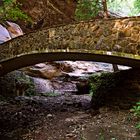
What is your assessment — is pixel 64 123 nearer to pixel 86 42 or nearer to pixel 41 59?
pixel 86 42

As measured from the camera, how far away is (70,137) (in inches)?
280

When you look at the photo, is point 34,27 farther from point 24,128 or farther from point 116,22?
point 116,22

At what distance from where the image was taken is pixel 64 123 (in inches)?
335

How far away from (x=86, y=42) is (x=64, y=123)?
234cm

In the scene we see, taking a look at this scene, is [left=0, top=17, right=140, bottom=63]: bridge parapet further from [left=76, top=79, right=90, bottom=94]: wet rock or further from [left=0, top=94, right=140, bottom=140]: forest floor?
[left=76, top=79, right=90, bottom=94]: wet rock

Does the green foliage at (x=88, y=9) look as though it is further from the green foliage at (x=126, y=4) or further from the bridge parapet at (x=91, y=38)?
the bridge parapet at (x=91, y=38)

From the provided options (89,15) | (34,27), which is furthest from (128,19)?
(34,27)

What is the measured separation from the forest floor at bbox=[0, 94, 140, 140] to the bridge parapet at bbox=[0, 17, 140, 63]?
174 centimetres

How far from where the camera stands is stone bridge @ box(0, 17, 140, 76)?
6766 mm

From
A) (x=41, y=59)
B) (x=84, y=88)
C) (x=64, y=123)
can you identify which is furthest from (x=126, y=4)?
(x=64, y=123)

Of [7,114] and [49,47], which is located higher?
[49,47]

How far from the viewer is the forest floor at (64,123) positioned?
22.9 feet

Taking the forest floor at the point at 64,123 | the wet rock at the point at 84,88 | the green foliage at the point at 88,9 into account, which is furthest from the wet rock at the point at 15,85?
the green foliage at the point at 88,9

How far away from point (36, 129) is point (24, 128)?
2.03ft
